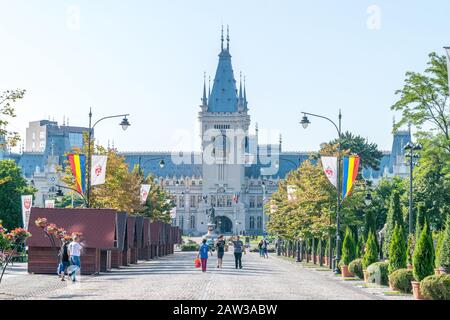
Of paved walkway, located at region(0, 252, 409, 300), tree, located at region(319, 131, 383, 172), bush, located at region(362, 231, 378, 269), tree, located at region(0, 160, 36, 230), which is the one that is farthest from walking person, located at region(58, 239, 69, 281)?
tree, located at region(319, 131, 383, 172)

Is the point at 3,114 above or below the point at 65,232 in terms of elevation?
above

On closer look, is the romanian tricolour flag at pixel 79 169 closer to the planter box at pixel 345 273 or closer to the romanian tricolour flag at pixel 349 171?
the romanian tricolour flag at pixel 349 171

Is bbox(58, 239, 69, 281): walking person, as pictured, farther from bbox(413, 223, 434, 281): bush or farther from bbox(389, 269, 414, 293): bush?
bbox(413, 223, 434, 281): bush

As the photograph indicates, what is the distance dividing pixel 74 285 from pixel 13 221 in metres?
54.4

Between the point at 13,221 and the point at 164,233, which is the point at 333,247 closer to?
the point at 164,233

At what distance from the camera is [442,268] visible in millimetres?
35938

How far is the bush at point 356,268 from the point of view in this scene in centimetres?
4934

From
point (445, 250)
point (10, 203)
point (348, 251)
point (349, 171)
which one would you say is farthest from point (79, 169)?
point (10, 203)

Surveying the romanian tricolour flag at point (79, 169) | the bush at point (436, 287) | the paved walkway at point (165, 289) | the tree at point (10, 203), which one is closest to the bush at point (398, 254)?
the paved walkway at point (165, 289)

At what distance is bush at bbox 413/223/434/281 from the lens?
35319 millimetres

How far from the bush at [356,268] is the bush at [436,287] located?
16.5 meters

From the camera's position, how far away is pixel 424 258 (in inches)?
1399

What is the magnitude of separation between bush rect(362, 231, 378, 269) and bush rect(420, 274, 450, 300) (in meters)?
13.0
